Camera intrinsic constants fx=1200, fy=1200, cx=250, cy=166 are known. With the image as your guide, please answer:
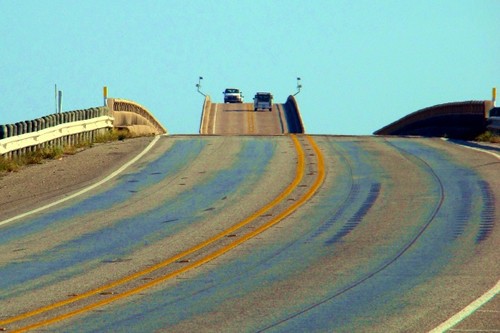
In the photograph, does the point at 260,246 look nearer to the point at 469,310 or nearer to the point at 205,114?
the point at 469,310

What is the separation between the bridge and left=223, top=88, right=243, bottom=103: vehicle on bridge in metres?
90.6

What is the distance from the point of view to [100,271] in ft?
48.8

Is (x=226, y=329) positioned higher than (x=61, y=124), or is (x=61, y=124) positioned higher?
(x=61, y=124)

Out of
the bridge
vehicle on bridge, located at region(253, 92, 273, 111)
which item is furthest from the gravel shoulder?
vehicle on bridge, located at region(253, 92, 273, 111)

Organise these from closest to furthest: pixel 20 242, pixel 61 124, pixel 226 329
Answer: pixel 226 329 < pixel 20 242 < pixel 61 124

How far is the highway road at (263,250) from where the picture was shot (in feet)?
39.1

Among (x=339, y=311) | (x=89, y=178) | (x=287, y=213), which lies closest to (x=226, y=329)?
(x=339, y=311)

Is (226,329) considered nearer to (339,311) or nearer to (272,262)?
(339,311)

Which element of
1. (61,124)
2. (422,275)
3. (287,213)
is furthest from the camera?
(61,124)

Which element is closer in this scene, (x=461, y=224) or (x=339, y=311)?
(x=339, y=311)

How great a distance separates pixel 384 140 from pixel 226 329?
2566cm

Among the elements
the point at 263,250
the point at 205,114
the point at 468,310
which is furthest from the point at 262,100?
the point at 468,310

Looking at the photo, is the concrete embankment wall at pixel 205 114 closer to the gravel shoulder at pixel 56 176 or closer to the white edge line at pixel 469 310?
the gravel shoulder at pixel 56 176

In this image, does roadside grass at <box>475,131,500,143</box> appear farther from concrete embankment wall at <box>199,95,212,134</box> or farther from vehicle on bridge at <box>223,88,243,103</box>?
vehicle on bridge at <box>223,88,243,103</box>
